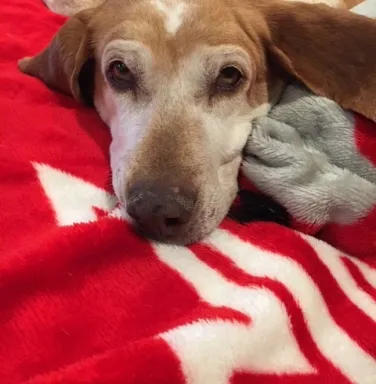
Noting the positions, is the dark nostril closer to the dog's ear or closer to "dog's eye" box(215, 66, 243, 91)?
"dog's eye" box(215, 66, 243, 91)

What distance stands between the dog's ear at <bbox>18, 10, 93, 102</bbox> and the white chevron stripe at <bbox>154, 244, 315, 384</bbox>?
662mm

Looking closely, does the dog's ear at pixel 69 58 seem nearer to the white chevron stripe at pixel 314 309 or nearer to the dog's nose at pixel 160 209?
the dog's nose at pixel 160 209

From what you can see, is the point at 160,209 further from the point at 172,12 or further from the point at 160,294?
the point at 172,12

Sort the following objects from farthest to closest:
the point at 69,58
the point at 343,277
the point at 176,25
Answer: the point at 69,58
the point at 176,25
the point at 343,277

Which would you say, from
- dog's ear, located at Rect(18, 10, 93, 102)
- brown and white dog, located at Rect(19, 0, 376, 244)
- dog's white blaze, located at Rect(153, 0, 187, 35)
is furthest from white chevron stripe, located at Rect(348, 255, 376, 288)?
dog's ear, located at Rect(18, 10, 93, 102)

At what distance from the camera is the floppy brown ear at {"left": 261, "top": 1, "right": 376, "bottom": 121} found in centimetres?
134

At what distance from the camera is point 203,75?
1309 millimetres

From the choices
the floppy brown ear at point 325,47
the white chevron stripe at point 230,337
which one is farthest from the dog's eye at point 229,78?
the white chevron stripe at point 230,337

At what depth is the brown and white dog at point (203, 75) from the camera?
3.88 feet

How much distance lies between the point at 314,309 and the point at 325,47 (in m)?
0.66

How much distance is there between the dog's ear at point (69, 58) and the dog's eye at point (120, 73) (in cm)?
13

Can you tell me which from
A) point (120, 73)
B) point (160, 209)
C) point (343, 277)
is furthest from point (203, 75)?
point (343, 277)

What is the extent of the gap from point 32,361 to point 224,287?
33 cm

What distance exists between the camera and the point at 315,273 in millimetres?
1070
